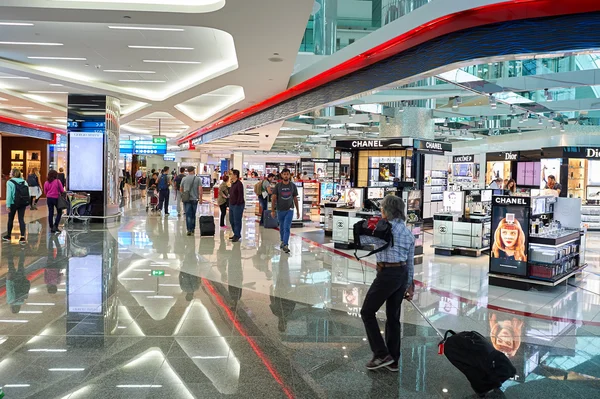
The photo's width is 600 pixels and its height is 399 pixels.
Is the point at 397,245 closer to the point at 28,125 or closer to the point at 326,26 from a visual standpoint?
the point at 326,26

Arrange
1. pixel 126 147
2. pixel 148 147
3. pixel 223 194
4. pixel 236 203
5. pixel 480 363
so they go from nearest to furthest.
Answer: pixel 480 363, pixel 236 203, pixel 223 194, pixel 126 147, pixel 148 147

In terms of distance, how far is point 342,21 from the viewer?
9.32 m

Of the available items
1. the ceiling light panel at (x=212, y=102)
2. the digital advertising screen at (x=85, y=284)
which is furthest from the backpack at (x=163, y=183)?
the digital advertising screen at (x=85, y=284)

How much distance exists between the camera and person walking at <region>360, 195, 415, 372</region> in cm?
382

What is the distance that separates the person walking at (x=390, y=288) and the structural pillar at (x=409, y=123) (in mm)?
13312

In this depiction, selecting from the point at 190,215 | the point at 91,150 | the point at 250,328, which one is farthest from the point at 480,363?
the point at 91,150

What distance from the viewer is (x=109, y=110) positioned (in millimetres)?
13445

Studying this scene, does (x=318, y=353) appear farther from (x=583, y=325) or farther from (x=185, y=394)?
(x=583, y=325)

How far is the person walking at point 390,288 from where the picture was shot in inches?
150

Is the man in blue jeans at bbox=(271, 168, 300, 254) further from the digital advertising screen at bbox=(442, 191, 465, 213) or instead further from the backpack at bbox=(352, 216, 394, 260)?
the backpack at bbox=(352, 216, 394, 260)

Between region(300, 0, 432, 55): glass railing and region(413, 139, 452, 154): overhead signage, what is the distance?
5919 millimetres

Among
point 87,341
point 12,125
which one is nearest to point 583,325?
point 87,341

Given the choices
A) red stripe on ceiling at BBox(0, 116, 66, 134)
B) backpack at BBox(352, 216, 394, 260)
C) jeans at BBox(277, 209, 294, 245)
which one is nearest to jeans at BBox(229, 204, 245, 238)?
jeans at BBox(277, 209, 294, 245)

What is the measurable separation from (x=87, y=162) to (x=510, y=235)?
10.7 m
